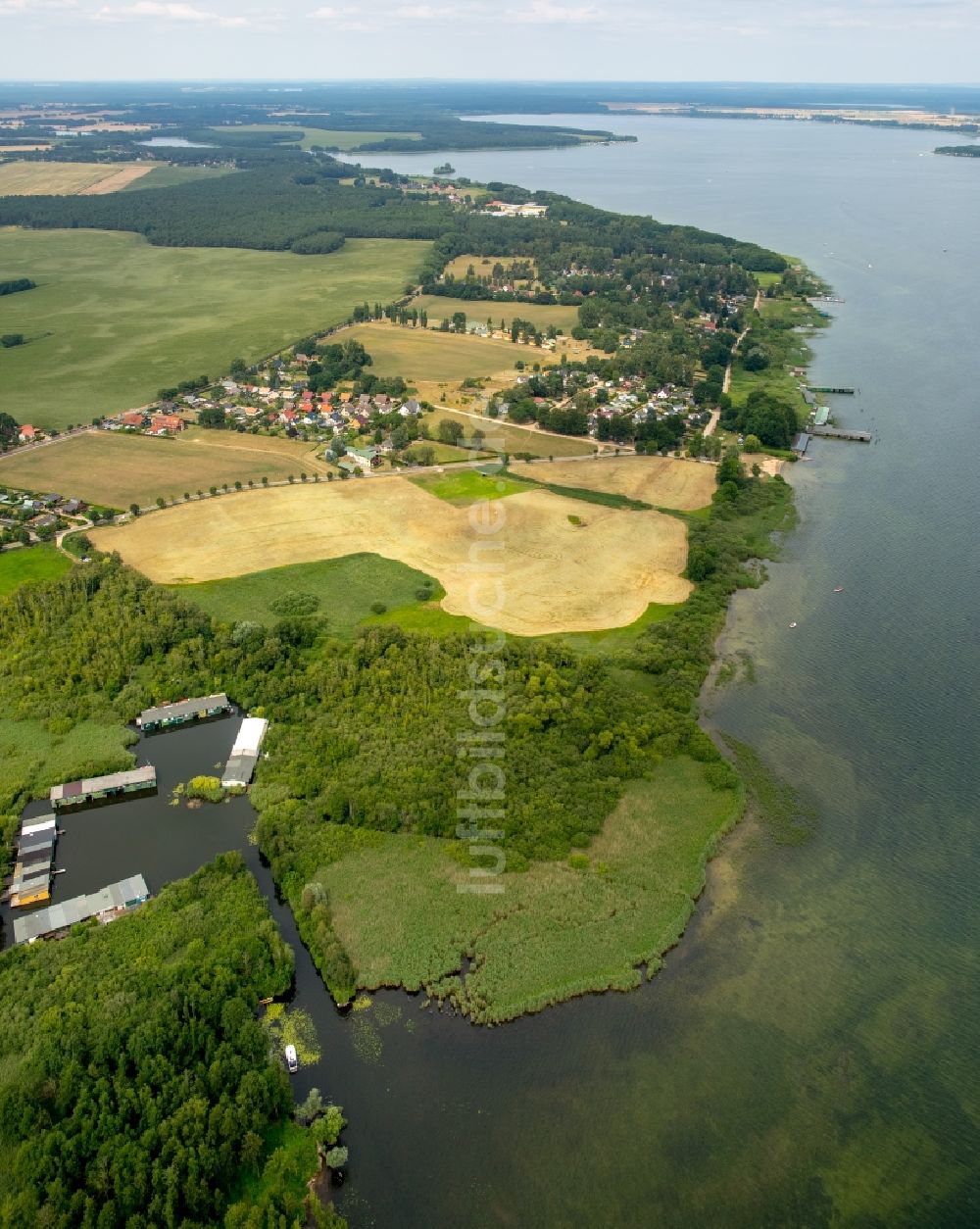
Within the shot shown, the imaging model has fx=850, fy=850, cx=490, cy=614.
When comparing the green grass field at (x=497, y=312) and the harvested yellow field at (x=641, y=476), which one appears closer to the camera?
the harvested yellow field at (x=641, y=476)

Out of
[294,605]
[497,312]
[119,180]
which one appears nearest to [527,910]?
[294,605]

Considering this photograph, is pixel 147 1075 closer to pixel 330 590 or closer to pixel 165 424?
pixel 330 590

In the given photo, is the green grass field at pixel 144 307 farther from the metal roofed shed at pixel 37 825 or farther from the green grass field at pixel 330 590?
the metal roofed shed at pixel 37 825

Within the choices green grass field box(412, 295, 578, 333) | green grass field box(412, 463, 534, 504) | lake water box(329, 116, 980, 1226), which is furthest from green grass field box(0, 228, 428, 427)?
lake water box(329, 116, 980, 1226)

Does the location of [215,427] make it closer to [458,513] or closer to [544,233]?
[458,513]

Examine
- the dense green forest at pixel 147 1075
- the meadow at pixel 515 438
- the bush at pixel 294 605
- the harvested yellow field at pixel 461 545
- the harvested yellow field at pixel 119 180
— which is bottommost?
the harvested yellow field at pixel 119 180

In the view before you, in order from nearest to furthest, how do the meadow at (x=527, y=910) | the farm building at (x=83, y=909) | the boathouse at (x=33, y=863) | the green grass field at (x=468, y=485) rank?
the meadow at (x=527, y=910), the farm building at (x=83, y=909), the boathouse at (x=33, y=863), the green grass field at (x=468, y=485)

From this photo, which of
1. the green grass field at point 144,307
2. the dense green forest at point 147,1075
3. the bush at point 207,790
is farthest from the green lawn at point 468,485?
the dense green forest at point 147,1075
